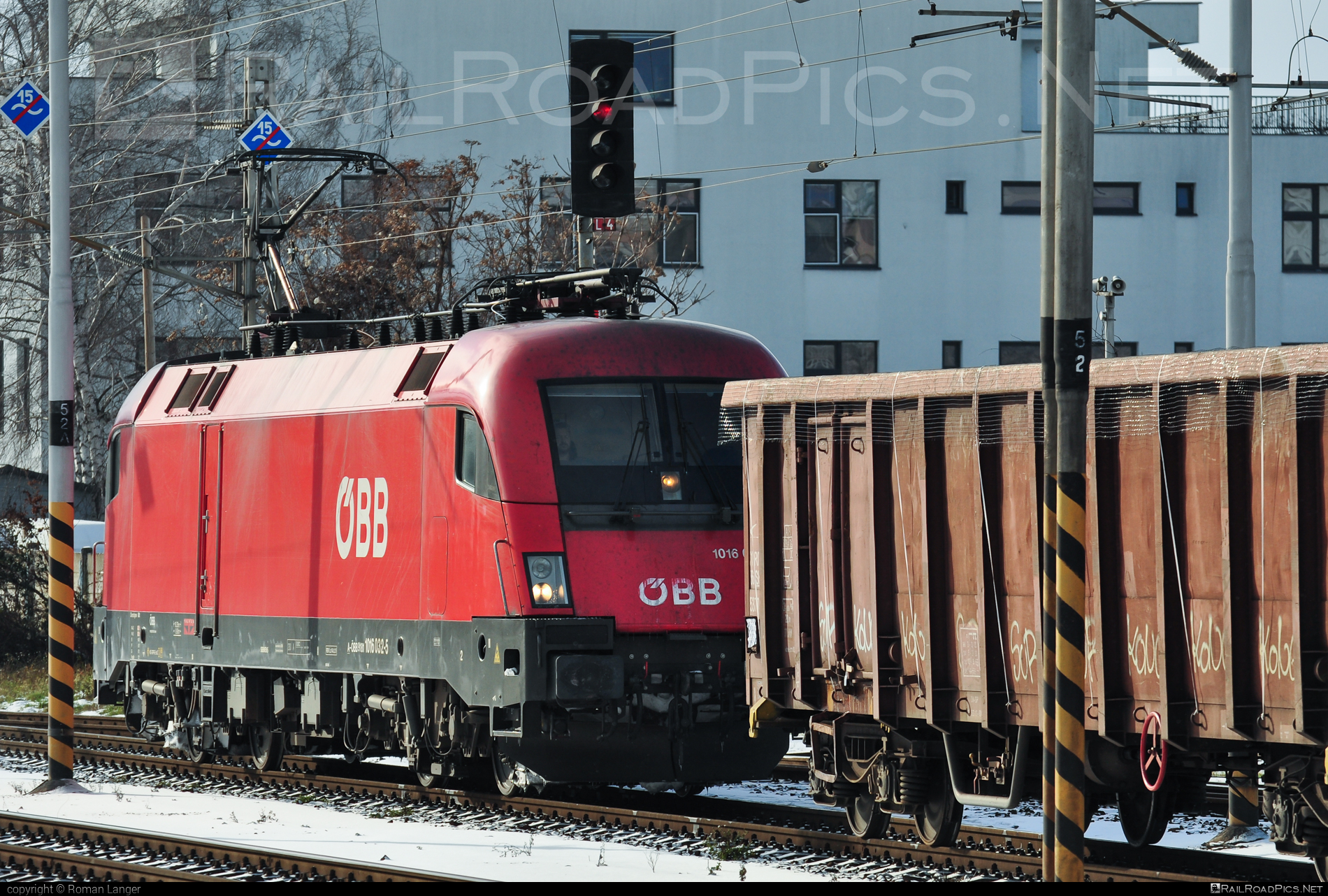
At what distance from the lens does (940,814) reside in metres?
12.3

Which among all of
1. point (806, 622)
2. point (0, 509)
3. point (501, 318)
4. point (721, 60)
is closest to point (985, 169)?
point (721, 60)

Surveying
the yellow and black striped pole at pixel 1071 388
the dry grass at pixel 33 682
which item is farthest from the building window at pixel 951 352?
the yellow and black striped pole at pixel 1071 388

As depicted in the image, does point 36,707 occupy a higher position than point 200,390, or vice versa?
point 200,390

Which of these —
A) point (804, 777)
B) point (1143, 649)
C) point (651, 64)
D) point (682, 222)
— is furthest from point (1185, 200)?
point (1143, 649)

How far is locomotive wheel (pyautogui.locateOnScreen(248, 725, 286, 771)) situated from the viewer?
17.7m

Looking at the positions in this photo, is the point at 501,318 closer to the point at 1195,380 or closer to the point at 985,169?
the point at 1195,380

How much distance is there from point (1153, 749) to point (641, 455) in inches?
194

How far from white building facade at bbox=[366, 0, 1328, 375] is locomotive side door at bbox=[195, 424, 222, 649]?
2193 cm

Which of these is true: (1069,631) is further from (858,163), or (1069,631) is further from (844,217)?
(844,217)

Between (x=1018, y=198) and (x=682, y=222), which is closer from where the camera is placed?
(x=682, y=222)

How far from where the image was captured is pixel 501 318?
16.1m

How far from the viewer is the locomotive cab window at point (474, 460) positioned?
45.2ft
